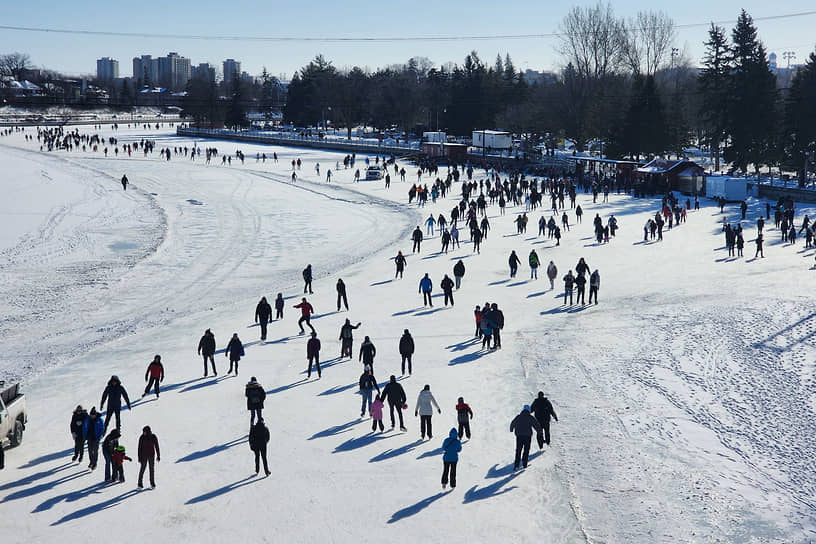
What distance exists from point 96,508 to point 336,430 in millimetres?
3659

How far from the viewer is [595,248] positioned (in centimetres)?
2878

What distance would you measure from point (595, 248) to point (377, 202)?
16.7 metres

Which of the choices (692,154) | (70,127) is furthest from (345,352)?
(70,127)

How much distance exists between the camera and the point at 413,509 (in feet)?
30.7

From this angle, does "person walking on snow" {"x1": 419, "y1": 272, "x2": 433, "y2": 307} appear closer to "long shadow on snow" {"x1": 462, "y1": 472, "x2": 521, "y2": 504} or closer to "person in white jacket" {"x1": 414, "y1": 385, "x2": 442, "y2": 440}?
"person in white jacket" {"x1": 414, "y1": 385, "x2": 442, "y2": 440}

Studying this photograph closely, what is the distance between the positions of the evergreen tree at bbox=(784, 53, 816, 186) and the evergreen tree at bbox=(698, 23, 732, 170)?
5720 millimetres

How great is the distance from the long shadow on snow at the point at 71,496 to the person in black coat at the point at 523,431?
17.6 ft

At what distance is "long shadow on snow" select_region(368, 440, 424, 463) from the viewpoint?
1080 cm

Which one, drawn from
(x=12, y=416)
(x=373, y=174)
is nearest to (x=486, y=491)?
(x=12, y=416)

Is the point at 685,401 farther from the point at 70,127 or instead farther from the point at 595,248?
the point at 70,127

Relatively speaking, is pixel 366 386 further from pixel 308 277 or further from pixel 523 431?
pixel 308 277

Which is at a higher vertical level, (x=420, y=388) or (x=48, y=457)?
(x=420, y=388)

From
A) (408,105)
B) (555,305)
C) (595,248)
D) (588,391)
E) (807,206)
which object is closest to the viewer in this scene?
(588,391)

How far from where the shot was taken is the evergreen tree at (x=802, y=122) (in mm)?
46406
